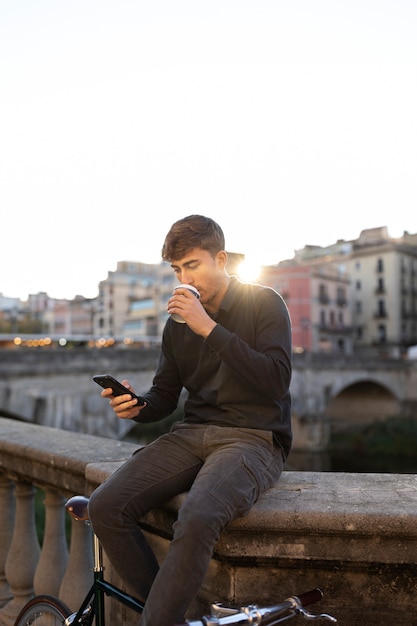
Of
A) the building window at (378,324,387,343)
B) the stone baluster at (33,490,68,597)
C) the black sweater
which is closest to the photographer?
the black sweater

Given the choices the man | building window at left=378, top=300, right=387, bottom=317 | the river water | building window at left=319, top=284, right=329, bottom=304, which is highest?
building window at left=319, top=284, right=329, bottom=304

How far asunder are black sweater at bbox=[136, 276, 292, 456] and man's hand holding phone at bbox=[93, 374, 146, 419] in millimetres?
200

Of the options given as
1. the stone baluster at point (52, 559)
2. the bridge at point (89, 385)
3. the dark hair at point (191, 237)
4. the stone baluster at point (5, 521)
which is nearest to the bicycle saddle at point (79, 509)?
the stone baluster at point (52, 559)

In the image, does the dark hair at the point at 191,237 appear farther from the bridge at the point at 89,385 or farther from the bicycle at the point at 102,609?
the bridge at the point at 89,385

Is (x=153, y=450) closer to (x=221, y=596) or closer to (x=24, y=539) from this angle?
(x=221, y=596)

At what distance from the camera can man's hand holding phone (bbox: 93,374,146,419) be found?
A: 221 centimetres

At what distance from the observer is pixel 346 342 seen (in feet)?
172

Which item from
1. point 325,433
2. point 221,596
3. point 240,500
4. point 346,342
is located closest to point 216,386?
point 240,500

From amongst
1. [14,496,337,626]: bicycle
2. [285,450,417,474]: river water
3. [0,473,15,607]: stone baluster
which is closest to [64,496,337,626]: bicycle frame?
[14,496,337,626]: bicycle

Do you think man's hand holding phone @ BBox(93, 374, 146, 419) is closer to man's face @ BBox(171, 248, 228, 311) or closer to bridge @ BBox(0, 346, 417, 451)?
man's face @ BBox(171, 248, 228, 311)

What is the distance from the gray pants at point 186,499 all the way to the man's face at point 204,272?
1.58ft

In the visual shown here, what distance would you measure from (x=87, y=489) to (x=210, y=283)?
1.02 meters

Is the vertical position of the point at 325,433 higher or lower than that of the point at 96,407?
lower

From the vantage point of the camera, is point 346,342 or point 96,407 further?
point 346,342
